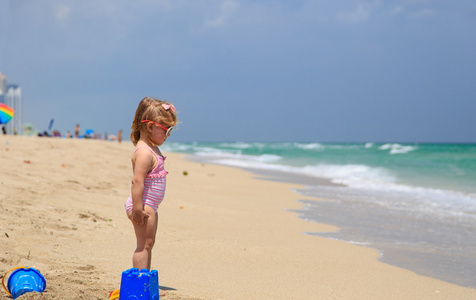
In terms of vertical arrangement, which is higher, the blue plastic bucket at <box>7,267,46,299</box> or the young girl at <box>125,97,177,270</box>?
the young girl at <box>125,97,177,270</box>

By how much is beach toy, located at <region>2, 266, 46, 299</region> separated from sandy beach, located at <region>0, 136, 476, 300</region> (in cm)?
6

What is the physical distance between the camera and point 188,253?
4438 mm

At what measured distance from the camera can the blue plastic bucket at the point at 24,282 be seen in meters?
2.74

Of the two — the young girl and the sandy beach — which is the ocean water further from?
Result: the young girl

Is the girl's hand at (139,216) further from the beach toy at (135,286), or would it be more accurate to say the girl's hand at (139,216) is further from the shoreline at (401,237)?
the shoreline at (401,237)

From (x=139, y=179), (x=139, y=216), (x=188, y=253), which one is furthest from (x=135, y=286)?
(x=188, y=253)

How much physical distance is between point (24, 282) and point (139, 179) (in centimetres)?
93

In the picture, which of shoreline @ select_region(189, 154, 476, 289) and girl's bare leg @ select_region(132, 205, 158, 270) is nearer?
girl's bare leg @ select_region(132, 205, 158, 270)

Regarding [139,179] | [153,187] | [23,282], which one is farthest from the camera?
[153,187]

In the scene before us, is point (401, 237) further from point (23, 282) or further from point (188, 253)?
→ point (23, 282)

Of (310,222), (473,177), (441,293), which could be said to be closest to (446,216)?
(310,222)

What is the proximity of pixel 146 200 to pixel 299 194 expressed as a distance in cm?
785

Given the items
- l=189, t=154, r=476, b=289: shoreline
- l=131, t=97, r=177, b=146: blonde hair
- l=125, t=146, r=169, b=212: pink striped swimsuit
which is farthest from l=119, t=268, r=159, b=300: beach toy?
l=189, t=154, r=476, b=289: shoreline

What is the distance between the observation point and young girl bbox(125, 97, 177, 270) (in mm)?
2979
